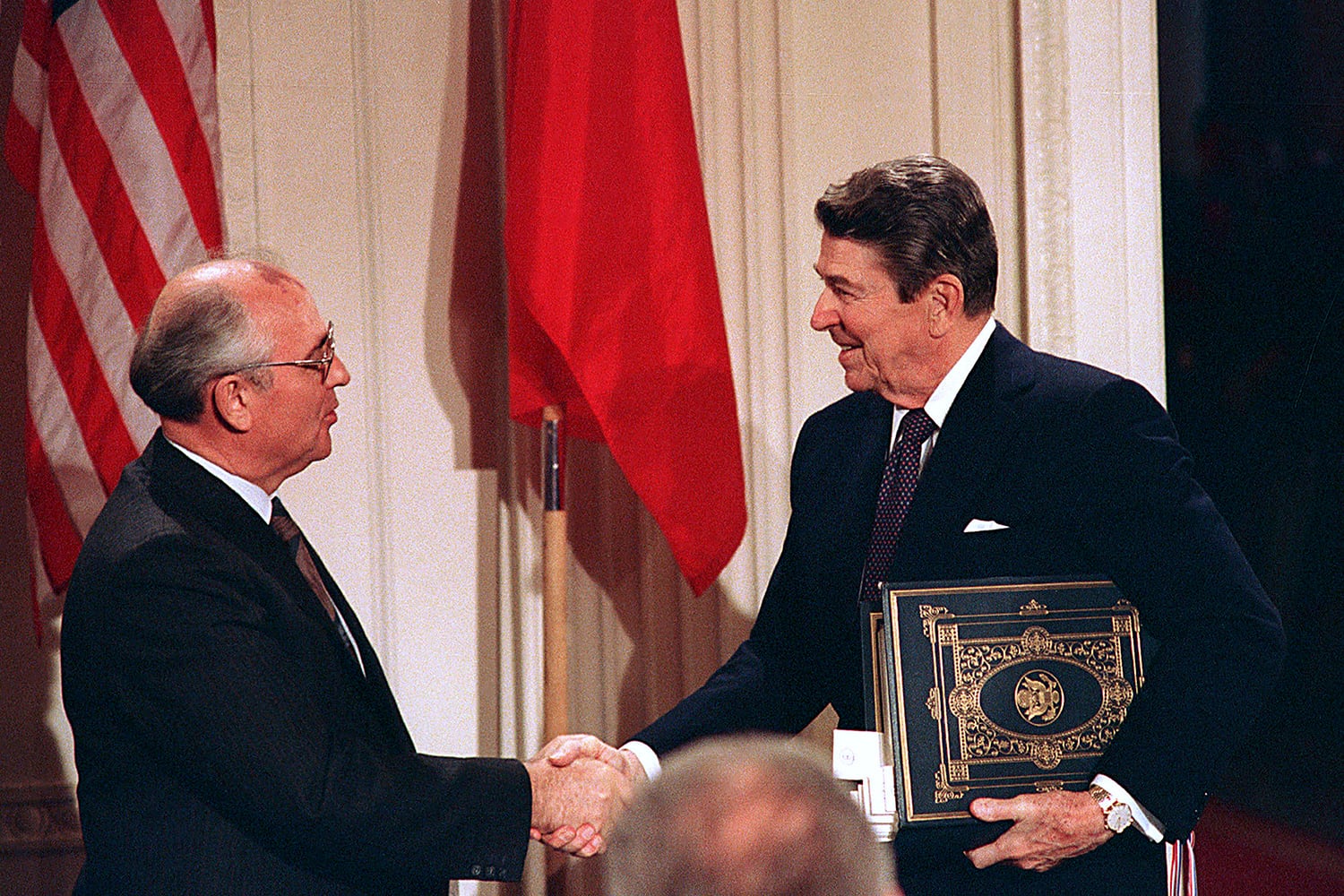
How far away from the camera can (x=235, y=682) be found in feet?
6.75

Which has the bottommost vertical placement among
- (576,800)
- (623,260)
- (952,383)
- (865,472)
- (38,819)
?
(38,819)

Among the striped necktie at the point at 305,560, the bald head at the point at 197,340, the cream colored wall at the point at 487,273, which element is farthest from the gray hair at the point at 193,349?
the cream colored wall at the point at 487,273

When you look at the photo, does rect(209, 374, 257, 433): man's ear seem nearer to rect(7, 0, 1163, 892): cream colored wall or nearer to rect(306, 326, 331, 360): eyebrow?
rect(306, 326, 331, 360): eyebrow

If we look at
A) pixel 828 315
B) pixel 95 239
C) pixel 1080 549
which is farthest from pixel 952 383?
pixel 95 239

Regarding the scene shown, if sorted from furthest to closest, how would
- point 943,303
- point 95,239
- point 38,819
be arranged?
point 38,819, point 95,239, point 943,303

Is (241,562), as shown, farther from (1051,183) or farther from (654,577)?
(1051,183)

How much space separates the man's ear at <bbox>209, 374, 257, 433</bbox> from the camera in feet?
7.44

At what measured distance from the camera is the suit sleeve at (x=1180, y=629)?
2.02 meters

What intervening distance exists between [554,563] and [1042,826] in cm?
156

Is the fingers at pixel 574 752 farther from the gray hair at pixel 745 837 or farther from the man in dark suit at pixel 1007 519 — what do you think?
the gray hair at pixel 745 837

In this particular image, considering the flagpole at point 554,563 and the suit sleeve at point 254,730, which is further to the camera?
the flagpole at point 554,563

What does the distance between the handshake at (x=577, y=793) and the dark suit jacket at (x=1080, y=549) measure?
0.44 metres

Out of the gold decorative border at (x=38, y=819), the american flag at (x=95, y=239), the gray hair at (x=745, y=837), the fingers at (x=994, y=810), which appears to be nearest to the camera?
the gray hair at (x=745, y=837)

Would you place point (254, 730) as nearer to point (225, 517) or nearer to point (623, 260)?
point (225, 517)
